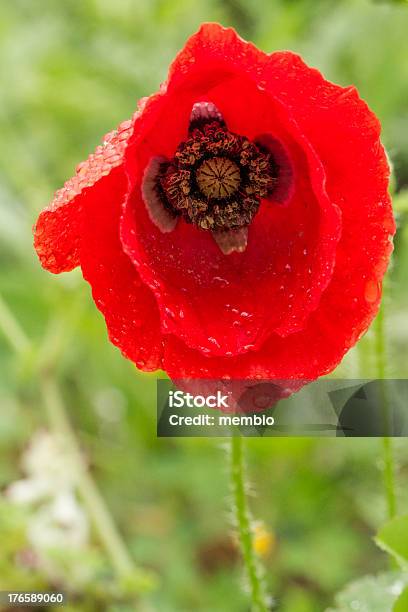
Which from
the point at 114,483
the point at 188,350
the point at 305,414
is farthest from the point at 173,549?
the point at 188,350

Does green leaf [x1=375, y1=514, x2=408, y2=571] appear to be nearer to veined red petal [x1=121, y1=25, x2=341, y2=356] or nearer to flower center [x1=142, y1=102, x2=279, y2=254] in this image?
veined red petal [x1=121, y1=25, x2=341, y2=356]

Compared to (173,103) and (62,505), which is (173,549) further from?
(173,103)

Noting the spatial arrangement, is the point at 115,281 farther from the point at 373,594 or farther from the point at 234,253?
the point at 373,594

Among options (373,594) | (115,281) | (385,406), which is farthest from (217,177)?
(373,594)

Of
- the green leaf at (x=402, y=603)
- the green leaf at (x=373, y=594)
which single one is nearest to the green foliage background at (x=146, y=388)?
the green leaf at (x=373, y=594)

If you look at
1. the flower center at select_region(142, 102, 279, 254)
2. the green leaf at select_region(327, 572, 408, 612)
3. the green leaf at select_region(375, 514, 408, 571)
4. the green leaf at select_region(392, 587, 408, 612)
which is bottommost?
the green leaf at select_region(392, 587, 408, 612)

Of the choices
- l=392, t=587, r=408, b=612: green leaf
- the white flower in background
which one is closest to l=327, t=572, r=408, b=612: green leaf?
l=392, t=587, r=408, b=612: green leaf

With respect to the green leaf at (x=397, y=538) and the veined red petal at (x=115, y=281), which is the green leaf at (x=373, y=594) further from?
the veined red petal at (x=115, y=281)
